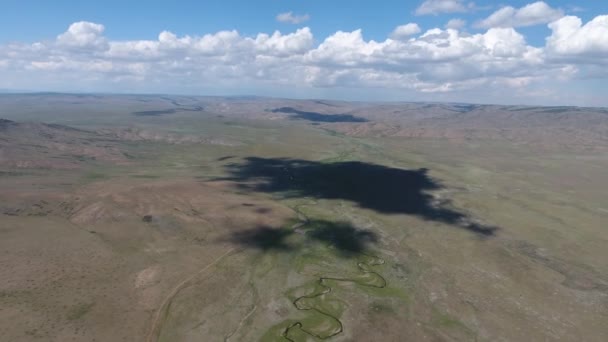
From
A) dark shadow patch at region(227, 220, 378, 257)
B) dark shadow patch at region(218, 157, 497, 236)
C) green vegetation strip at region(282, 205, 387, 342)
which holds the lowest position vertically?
green vegetation strip at region(282, 205, 387, 342)

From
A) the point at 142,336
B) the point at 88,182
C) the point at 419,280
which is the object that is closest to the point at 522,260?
the point at 419,280

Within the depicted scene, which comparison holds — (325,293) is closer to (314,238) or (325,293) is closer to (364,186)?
(314,238)

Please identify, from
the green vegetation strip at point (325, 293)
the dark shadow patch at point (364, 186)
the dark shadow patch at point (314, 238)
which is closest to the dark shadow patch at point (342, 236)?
the dark shadow patch at point (314, 238)

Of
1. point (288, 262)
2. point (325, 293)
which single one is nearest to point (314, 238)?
point (288, 262)

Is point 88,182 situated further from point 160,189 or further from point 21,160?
point 21,160

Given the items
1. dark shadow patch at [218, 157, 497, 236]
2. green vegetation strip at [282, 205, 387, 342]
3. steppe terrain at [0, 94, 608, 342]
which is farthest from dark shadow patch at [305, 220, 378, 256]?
dark shadow patch at [218, 157, 497, 236]

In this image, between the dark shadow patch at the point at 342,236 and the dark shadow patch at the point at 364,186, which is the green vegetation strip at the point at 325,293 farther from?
the dark shadow patch at the point at 364,186

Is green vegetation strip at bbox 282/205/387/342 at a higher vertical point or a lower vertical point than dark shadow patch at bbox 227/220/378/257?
lower

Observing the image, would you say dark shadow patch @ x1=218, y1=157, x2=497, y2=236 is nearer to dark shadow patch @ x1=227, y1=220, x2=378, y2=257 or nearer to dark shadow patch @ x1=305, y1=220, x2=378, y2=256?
dark shadow patch @ x1=305, y1=220, x2=378, y2=256
